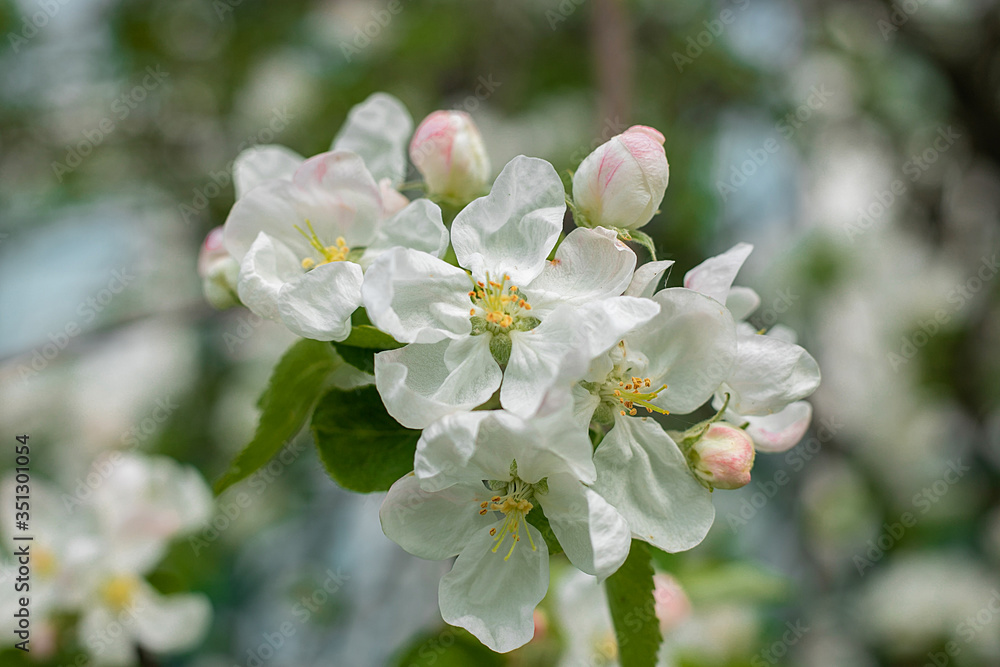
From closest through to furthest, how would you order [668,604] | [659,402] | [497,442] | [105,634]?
1. [497,442]
2. [659,402]
3. [668,604]
4. [105,634]

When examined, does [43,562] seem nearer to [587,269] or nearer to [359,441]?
[359,441]

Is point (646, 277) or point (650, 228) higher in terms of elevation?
point (646, 277)

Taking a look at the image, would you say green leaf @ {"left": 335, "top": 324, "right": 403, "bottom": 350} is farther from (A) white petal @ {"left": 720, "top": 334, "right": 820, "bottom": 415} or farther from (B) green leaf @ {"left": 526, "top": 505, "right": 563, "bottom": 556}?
(A) white petal @ {"left": 720, "top": 334, "right": 820, "bottom": 415}

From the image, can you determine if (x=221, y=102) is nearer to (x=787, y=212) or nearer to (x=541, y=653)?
(x=787, y=212)

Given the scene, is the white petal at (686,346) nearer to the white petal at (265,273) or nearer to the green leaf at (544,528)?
the green leaf at (544,528)

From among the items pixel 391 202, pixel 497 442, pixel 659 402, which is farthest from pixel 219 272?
pixel 659 402

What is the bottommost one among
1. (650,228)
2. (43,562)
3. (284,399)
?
(43,562)

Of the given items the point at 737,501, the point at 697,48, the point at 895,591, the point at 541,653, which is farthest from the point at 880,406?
the point at 541,653
